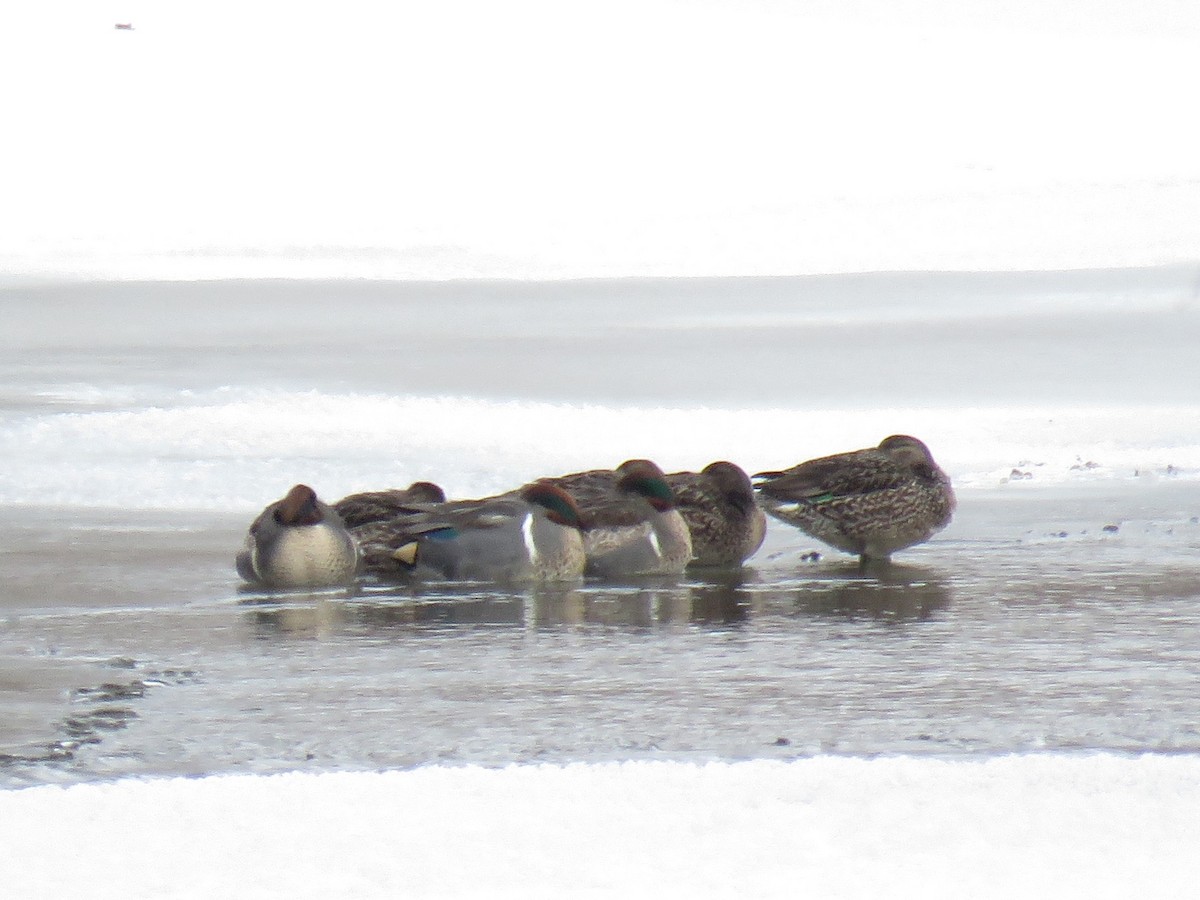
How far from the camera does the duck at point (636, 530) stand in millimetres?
7387

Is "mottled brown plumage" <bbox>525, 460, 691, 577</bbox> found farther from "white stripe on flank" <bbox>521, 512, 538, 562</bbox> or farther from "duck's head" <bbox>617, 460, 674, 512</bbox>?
"white stripe on flank" <bbox>521, 512, 538, 562</bbox>

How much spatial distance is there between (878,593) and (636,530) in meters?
0.97

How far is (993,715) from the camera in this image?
4.80m

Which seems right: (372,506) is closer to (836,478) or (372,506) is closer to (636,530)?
(636,530)

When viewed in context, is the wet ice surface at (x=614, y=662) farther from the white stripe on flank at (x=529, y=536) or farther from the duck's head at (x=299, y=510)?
the duck's head at (x=299, y=510)

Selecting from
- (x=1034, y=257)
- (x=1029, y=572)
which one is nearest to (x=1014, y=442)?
(x=1029, y=572)

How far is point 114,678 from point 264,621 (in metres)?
1.01

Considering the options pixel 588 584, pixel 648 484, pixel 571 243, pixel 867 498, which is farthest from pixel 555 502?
pixel 571 243

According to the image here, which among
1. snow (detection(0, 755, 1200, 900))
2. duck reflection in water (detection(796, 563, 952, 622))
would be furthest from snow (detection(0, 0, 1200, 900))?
duck reflection in water (detection(796, 563, 952, 622))

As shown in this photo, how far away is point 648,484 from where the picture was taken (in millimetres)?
7652

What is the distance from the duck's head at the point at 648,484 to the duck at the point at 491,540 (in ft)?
1.28

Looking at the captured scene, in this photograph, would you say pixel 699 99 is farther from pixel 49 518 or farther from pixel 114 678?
pixel 114 678

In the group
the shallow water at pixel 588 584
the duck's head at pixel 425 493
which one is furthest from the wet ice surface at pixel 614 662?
the duck's head at pixel 425 493

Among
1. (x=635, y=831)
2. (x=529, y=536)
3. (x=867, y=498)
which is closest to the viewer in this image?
(x=635, y=831)
